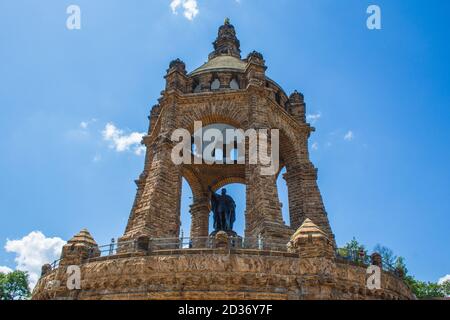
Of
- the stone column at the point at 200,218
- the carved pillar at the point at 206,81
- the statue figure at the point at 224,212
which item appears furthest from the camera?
the stone column at the point at 200,218

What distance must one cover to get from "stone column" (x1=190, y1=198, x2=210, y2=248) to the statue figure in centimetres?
228

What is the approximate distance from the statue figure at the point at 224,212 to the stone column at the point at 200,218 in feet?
7.49

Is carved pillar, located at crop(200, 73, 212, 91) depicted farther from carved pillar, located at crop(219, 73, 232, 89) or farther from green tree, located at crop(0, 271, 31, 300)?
green tree, located at crop(0, 271, 31, 300)

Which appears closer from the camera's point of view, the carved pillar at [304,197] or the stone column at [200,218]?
the carved pillar at [304,197]

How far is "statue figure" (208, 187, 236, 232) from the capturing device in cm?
2252

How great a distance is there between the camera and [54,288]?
15000 millimetres

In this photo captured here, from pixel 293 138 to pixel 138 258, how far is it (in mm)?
11857

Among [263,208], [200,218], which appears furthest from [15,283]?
[263,208]

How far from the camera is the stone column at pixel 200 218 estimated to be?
980 inches

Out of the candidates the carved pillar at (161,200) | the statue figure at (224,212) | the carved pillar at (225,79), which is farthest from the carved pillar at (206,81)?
the statue figure at (224,212)

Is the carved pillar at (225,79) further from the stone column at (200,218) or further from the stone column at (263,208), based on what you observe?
the stone column at (200,218)

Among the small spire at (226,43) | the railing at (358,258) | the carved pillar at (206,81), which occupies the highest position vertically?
the small spire at (226,43)
